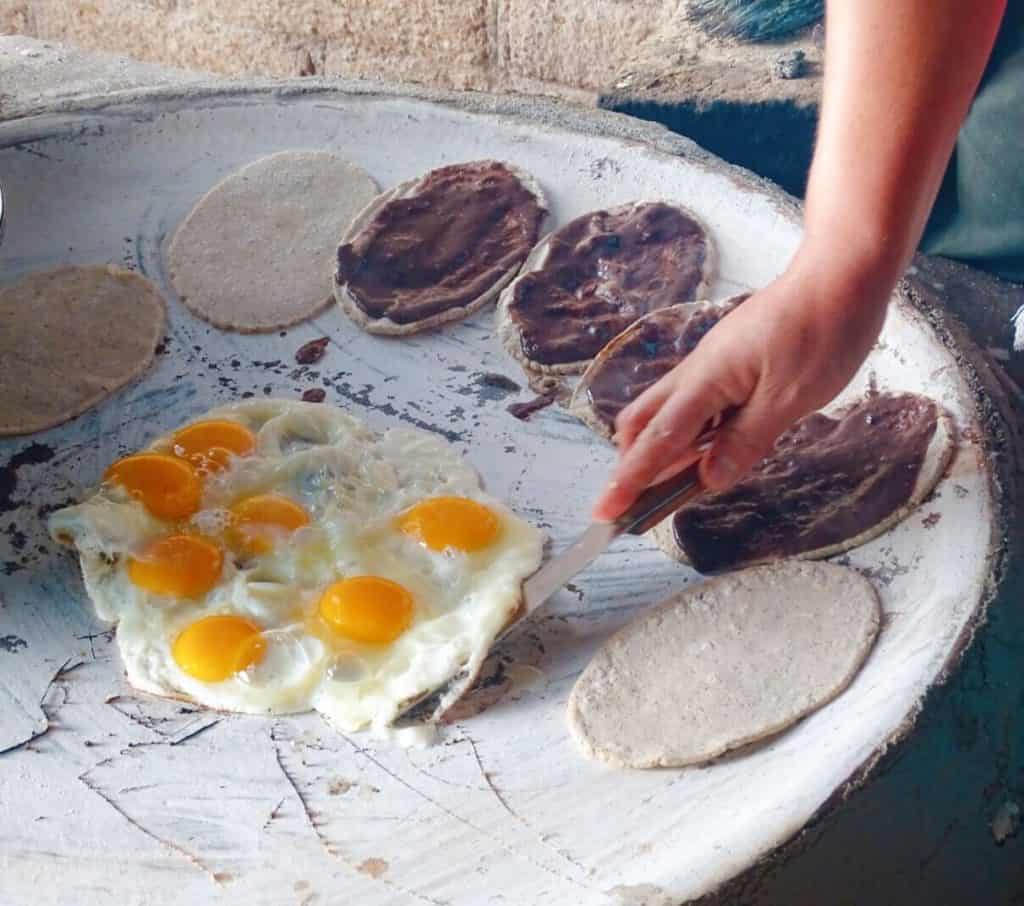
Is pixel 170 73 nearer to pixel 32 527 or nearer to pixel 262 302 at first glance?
pixel 262 302

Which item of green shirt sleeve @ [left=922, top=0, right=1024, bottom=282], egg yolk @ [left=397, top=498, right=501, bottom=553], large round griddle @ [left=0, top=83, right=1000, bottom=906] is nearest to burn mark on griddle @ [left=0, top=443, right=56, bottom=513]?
large round griddle @ [left=0, top=83, right=1000, bottom=906]

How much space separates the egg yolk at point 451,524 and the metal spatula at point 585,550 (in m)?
0.19

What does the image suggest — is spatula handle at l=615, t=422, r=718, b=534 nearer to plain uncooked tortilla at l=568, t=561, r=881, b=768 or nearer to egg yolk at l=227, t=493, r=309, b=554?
plain uncooked tortilla at l=568, t=561, r=881, b=768

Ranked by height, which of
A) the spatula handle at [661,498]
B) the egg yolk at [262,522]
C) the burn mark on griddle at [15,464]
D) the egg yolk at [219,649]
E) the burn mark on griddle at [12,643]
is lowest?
the burn mark on griddle at [12,643]

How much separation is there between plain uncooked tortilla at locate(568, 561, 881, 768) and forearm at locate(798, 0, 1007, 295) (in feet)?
1.69

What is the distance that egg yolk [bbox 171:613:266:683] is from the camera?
6.23ft

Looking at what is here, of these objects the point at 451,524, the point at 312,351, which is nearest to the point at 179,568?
the point at 451,524

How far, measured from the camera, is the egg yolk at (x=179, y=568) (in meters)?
2.02

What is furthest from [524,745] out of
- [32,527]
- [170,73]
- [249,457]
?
[170,73]

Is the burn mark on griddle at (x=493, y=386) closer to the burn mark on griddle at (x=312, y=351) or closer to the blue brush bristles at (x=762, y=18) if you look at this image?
the burn mark on griddle at (x=312, y=351)

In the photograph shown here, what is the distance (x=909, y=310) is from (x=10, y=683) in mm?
1774

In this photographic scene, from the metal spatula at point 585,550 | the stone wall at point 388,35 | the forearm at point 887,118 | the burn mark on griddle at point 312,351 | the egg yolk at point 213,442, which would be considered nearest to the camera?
the forearm at point 887,118

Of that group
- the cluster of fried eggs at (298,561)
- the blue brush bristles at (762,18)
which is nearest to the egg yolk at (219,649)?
the cluster of fried eggs at (298,561)

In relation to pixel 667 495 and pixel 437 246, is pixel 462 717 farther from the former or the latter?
pixel 437 246
